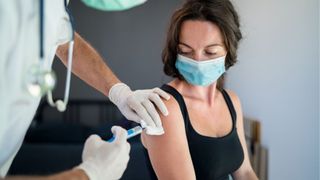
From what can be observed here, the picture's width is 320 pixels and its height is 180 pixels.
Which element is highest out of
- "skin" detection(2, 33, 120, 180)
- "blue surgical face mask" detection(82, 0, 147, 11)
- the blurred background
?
"blue surgical face mask" detection(82, 0, 147, 11)

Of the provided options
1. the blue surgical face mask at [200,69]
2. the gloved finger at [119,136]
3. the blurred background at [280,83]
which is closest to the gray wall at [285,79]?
the blurred background at [280,83]

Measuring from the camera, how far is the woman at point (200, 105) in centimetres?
102

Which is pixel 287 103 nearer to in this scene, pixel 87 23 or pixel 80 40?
pixel 80 40

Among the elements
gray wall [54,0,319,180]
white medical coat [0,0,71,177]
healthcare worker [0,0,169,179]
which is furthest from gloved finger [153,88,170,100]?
gray wall [54,0,319,180]

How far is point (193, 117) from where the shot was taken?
1132mm

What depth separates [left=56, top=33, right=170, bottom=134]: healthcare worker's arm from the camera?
953 mm

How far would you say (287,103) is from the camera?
1680 millimetres

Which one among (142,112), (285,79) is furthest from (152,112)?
(285,79)

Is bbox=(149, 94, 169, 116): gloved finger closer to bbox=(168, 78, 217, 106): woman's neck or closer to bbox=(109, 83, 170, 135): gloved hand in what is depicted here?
bbox=(109, 83, 170, 135): gloved hand

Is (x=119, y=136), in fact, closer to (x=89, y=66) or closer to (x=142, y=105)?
(x=142, y=105)

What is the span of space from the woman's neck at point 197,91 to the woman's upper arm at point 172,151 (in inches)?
7.1

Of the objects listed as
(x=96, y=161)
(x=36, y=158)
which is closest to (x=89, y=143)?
(x=96, y=161)

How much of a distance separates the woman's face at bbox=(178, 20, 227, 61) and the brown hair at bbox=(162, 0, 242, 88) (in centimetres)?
2

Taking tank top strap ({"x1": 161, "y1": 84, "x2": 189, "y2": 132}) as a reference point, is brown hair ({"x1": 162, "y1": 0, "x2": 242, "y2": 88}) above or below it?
above
